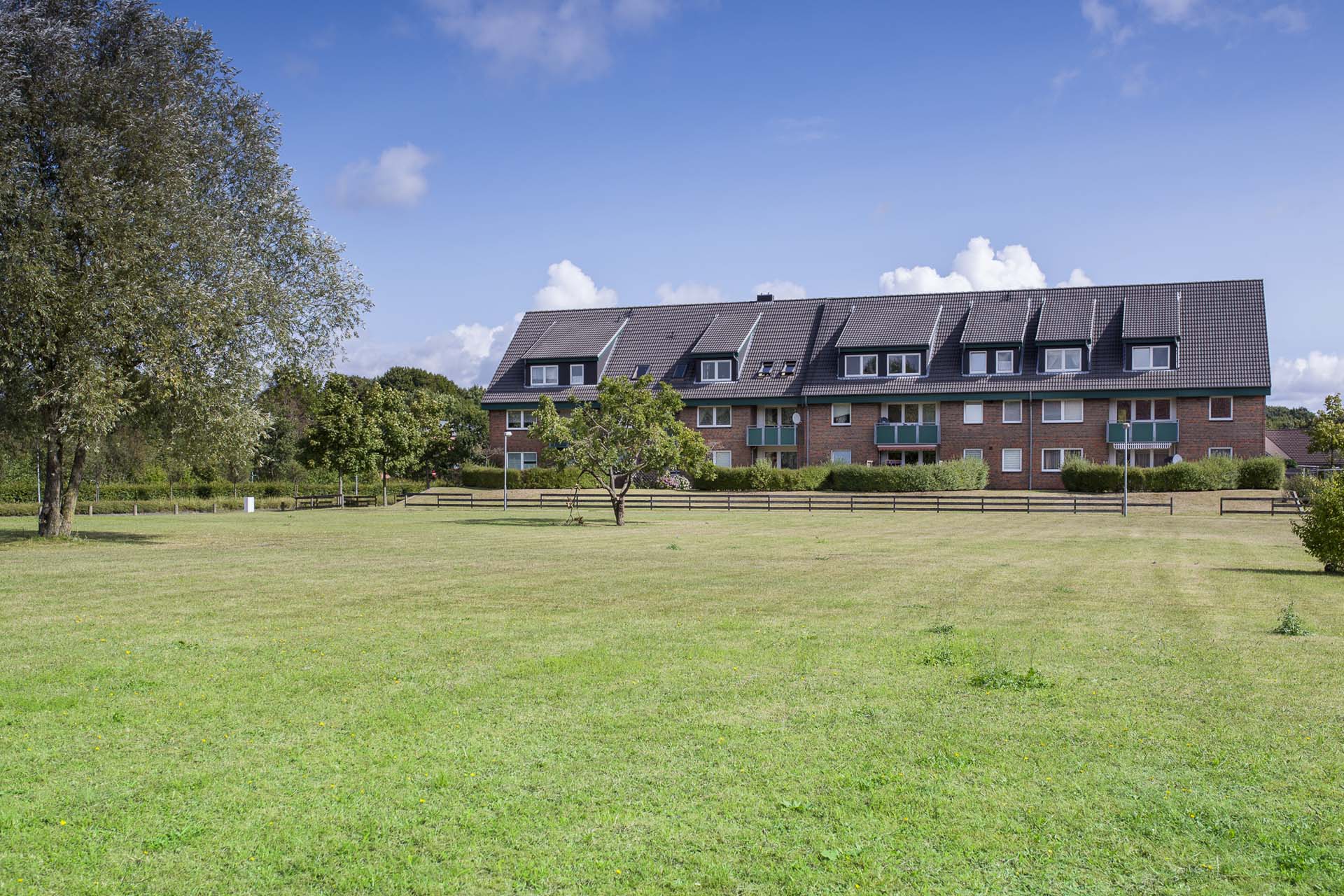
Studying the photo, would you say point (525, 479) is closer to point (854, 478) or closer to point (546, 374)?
point (546, 374)

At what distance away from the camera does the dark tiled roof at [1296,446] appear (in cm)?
10488

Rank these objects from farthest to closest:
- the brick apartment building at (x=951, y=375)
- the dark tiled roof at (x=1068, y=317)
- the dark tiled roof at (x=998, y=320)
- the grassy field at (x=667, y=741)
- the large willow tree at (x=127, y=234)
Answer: the dark tiled roof at (x=998, y=320) → the dark tiled roof at (x=1068, y=317) → the brick apartment building at (x=951, y=375) → the large willow tree at (x=127, y=234) → the grassy field at (x=667, y=741)

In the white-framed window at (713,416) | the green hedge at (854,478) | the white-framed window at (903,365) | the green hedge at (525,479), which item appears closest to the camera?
the green hedge at (854,478)

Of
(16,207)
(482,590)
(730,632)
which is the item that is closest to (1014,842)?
(730,632)

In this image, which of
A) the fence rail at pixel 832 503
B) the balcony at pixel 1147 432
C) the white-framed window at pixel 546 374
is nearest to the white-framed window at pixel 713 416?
the white-framed window at pixel 546 374

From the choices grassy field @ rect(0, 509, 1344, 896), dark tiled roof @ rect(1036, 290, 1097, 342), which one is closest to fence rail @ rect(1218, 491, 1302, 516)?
dark tiled roof @ rect(1036, 290, 1097, 342)

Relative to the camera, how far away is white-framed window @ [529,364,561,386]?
232 ft

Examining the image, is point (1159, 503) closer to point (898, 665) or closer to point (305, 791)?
point (898, 665)

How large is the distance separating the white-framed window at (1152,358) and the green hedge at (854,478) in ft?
35.8

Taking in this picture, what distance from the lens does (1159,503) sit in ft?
157

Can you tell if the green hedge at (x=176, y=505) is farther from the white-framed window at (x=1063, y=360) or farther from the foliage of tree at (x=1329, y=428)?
the foliage of tree at (x=1329, y=428)

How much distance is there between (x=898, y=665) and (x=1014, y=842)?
4.51 m

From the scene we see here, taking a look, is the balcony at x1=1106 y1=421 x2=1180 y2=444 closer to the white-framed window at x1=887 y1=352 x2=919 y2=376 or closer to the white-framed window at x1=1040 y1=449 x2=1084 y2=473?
the white-framed window at x1=1040 y1=449 x2=1084 y2=473

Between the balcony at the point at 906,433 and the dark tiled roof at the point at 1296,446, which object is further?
the dark tiled roof at the point at 1296,446
